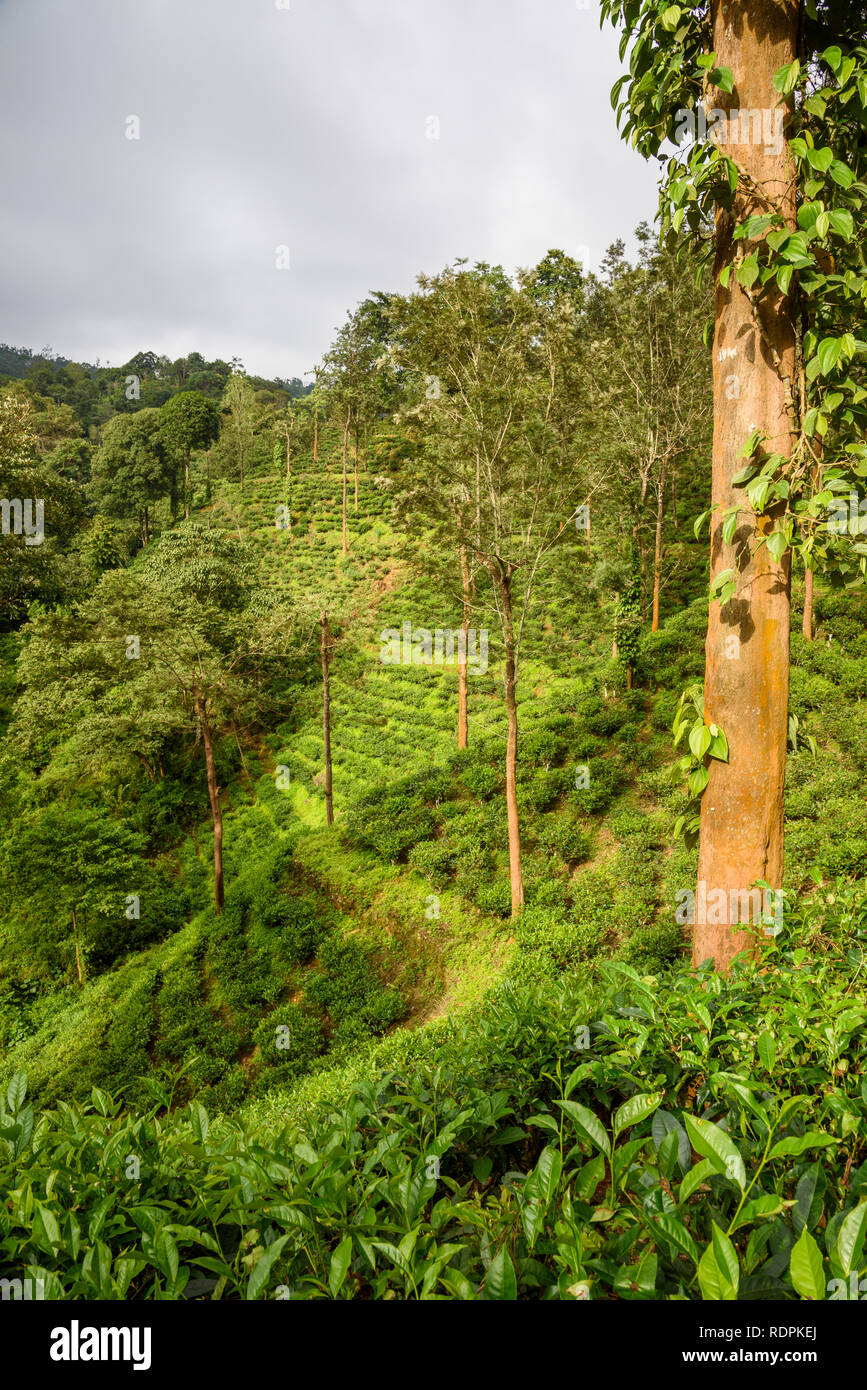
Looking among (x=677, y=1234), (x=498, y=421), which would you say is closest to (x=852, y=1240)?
(x=677, y=1234)

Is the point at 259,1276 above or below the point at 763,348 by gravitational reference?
below

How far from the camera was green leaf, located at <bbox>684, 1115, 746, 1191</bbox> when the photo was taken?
3.47 ft

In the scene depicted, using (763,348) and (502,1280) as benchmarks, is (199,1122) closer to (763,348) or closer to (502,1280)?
(502,1280)

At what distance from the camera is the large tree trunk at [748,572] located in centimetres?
211

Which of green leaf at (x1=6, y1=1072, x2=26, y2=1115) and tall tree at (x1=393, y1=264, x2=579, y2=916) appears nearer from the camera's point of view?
green leaf at (x1=6, y1=1072, x2=26, y2=1115)

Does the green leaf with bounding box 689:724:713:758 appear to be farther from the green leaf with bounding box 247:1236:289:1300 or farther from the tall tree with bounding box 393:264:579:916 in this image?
the tall tree with bounding box 393:264:579:916

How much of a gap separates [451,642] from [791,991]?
61.9ft

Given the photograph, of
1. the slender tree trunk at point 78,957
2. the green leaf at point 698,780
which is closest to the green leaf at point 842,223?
the green leaf at point 698,780

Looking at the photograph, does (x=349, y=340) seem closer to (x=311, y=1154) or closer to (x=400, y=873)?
(x=400, y=873)

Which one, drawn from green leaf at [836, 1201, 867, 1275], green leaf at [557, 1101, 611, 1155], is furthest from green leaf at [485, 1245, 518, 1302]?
green leaf at [836, 1201, 867, 1275]

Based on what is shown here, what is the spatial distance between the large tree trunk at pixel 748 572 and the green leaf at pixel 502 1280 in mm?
1593

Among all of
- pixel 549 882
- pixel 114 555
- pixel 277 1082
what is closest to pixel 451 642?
pixel 549 882

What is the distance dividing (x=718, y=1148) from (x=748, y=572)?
1.77 metres

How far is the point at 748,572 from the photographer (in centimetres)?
219
